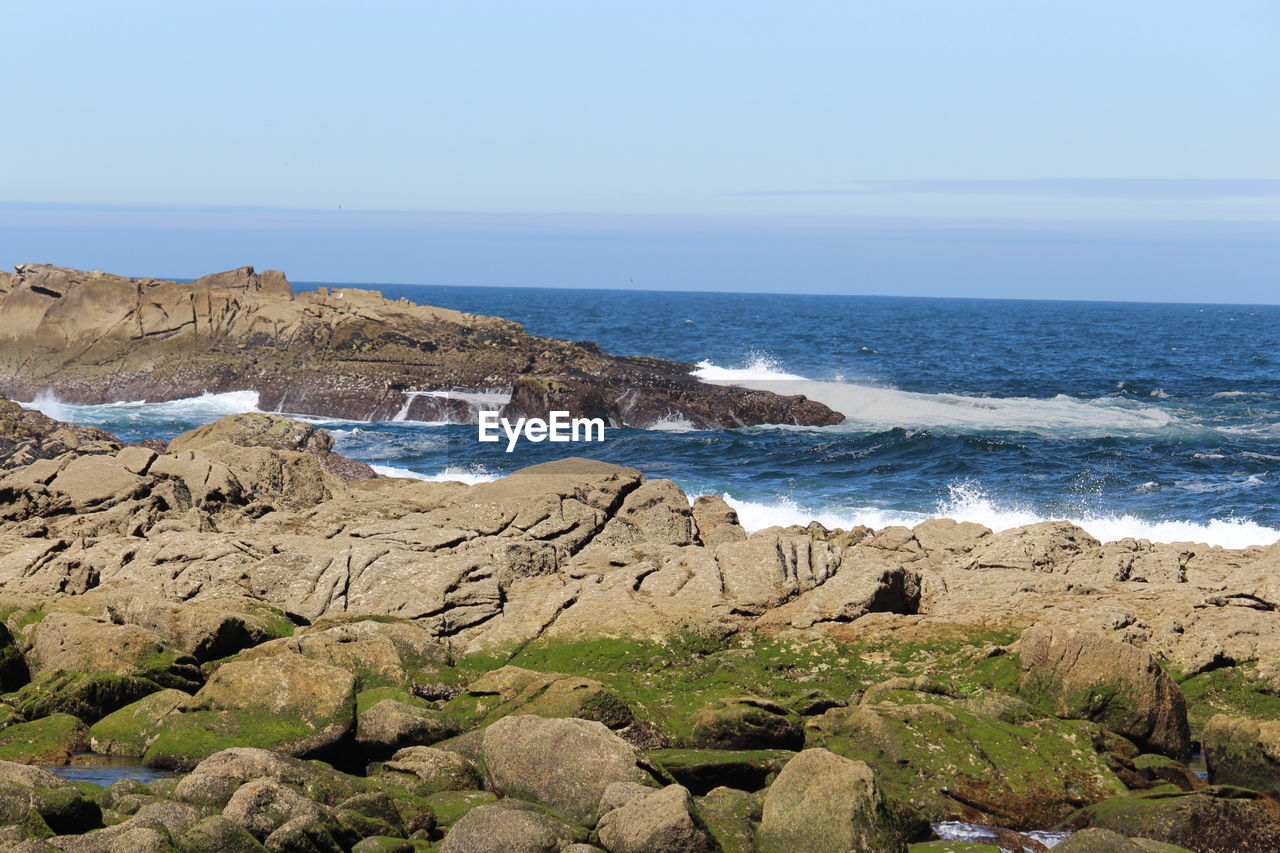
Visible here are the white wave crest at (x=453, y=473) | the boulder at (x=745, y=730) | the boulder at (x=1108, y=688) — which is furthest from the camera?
the white wave crest at (x=453, y=473)

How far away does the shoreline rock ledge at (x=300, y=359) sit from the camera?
42.8 metres

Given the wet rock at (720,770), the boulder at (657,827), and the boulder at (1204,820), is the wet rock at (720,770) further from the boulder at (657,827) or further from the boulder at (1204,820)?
the boulder at (1204,820)

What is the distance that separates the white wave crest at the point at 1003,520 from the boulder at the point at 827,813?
16220 millimetres

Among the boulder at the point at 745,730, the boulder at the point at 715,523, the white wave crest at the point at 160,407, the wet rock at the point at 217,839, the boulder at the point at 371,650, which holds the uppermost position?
the boulder at the point at 715,523

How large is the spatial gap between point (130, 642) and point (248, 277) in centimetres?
4308

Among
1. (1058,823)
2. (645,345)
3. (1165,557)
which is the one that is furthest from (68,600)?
(645,345)

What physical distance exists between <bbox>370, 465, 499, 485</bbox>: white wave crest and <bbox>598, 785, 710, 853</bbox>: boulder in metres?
22.4

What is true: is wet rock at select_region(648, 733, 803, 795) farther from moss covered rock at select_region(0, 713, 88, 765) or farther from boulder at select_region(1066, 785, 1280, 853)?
moss covered rock at select_region(0, 713, 88, 765)

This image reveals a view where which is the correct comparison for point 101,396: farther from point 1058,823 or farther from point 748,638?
point 1058,823

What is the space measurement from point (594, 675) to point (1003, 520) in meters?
16.6

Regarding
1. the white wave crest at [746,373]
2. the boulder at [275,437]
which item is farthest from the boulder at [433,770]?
the white wave crest at [746,373]

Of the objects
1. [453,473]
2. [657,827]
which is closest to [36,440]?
[453,473]

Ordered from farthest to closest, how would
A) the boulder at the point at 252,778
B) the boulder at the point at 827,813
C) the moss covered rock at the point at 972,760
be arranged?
1. the moss covered rock at the point at 972,760
2. the boulder at the point at 252,778
3. the boulder at the point at 827,813

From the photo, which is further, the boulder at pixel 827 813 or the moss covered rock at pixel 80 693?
the moss covered rock at pixel 80 693
